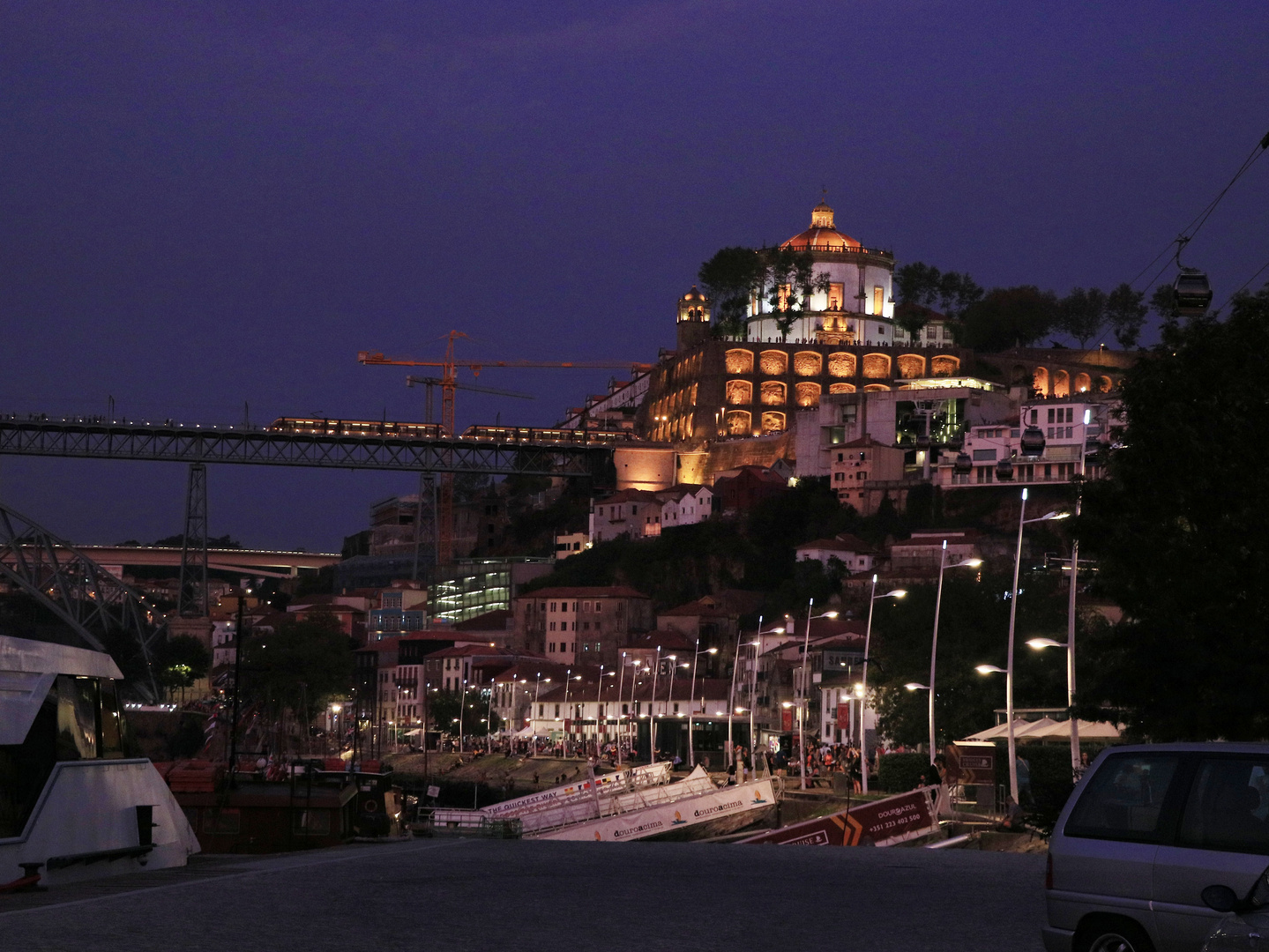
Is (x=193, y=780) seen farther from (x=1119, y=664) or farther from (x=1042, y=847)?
(x=1119, y=664)

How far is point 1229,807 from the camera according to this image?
9758mm

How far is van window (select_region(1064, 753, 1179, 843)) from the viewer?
10.1 meters

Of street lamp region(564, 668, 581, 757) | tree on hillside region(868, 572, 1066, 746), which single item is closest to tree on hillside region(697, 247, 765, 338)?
street lamp region(564, 668, 581, 757)

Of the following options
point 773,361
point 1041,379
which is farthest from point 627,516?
point 1041,379

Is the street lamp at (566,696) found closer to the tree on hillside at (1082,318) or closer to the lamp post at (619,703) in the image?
the lamp post at (619,703)

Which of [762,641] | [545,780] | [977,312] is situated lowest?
[545,780]

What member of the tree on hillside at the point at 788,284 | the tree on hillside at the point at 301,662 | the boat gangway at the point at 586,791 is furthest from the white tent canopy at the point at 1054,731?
the tree on hillside at the point at 788,284

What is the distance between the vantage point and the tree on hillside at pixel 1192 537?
1920 centimetres

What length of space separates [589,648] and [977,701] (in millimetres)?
89357

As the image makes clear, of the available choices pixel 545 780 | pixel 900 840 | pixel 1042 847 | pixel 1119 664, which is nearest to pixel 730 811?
pixel 900 840

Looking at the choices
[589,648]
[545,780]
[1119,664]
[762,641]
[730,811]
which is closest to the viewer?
[1119,664]

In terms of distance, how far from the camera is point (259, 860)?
19391mm

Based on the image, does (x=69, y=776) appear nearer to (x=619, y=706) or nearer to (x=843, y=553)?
(x=619, y=706)

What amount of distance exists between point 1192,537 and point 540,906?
1065cm
